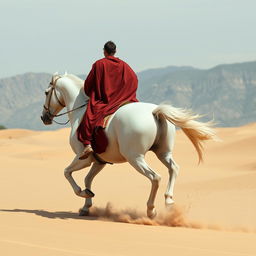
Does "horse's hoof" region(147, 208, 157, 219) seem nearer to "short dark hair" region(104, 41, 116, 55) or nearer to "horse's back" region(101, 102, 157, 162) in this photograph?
"horse's back" region(101, 102, 157, 162)

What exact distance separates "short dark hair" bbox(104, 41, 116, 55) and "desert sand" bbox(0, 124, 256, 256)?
2.34 m

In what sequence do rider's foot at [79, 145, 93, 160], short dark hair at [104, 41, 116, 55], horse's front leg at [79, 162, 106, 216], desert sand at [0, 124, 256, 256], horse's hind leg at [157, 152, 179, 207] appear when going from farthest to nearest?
horse's front leg at [79, 162, 106, 216], short dark hair at [104, 41, 116, 55], rider's foot at [79, 145, 93, 160], horse's hind leg at [157, 152, 179, 207], desert sand at [0, 124, 256, 256]

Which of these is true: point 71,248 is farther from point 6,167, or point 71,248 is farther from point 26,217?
point 6,167

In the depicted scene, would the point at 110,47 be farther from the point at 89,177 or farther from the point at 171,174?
the point at 171,174

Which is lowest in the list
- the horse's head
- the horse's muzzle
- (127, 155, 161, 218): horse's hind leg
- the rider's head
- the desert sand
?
the desert sand

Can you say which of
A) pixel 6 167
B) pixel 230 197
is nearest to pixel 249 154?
pixel 6 167

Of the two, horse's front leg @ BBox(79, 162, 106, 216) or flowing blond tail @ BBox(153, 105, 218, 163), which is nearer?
flowing blond tail @ BBox(153, 105, 218, 163)

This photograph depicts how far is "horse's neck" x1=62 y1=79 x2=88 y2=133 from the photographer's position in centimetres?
955

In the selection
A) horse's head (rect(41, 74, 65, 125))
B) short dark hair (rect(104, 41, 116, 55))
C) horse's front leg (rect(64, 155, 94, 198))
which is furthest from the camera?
horse's head (rect(41, 74, 65, 125))

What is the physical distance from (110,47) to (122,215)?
2.42 m

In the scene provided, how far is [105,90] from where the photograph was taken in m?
9.14

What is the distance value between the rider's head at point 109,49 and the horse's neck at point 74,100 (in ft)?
2.39

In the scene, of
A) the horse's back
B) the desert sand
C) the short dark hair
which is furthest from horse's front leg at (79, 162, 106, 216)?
the short dark hair

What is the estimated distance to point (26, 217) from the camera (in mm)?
8922
